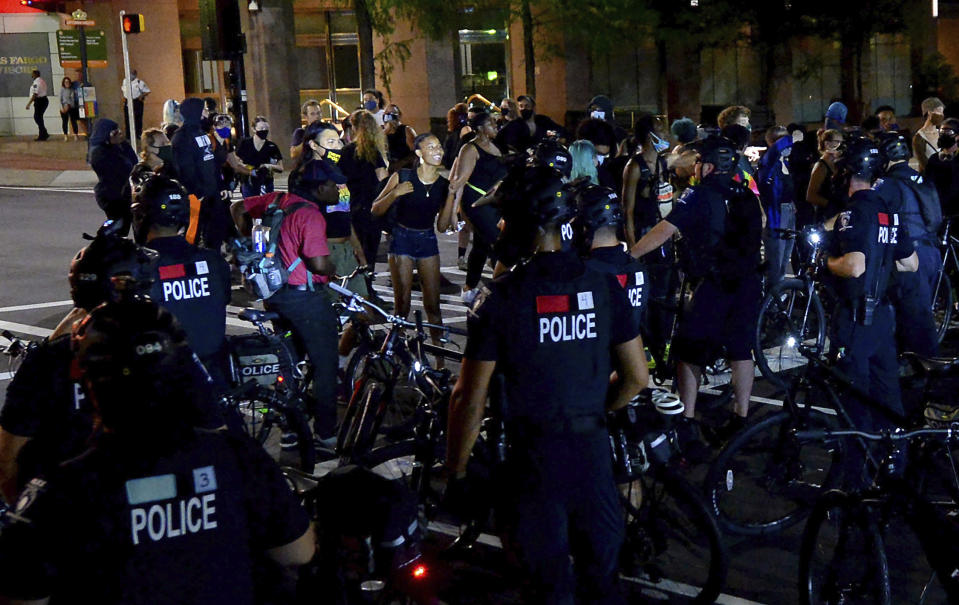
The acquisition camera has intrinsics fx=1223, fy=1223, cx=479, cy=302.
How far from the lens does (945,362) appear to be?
583 centimetres

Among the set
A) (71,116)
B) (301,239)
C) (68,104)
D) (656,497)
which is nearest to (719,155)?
(301,239)

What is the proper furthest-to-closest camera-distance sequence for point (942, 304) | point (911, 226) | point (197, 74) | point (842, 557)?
point (197, 74) < point (942, 304) < point (911, 226) < point (842, 557)

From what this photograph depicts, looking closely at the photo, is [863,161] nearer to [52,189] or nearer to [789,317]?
[789,317]

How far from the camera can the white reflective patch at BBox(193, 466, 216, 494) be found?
112 inches

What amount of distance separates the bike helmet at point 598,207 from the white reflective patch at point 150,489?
4.26 metres

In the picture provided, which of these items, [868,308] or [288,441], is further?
[288,441]

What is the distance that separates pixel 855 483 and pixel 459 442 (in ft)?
9.46

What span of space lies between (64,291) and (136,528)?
1271cm

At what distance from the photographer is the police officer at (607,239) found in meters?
6.78

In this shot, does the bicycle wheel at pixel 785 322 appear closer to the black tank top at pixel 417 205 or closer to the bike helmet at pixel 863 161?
the bike helmet at pixel 863 161

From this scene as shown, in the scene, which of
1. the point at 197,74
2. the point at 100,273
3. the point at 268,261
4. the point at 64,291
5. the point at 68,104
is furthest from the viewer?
the point at 197,74

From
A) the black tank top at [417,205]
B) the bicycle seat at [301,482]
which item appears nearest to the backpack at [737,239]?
the black tank top at [417,205]

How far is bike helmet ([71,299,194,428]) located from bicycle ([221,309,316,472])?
406cm

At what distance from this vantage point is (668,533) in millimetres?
5891
